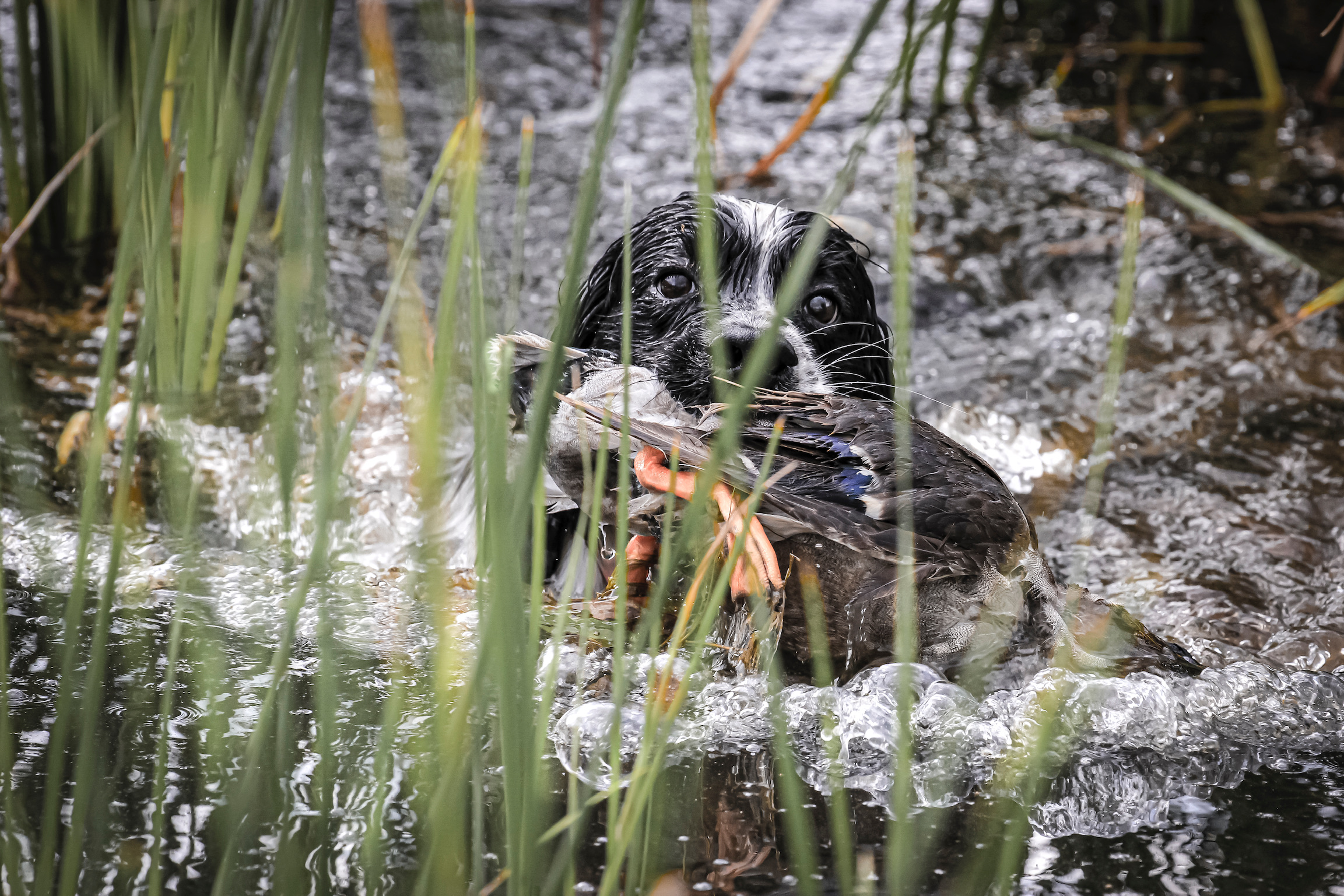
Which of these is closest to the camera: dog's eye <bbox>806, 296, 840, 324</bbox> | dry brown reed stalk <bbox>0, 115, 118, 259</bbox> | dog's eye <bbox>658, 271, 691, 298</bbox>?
dog's eye <bbox>658, 271, 691, 298</bbox>

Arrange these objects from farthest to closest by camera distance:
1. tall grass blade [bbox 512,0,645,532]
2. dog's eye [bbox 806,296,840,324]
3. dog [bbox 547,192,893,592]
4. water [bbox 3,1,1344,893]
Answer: dog's eye [bbox 806,296,840,324]
dog [bbox 547,192,893,592]
water [bbox 3,1,1344,893]
tall grass blade [bbox 512,0,645,532]

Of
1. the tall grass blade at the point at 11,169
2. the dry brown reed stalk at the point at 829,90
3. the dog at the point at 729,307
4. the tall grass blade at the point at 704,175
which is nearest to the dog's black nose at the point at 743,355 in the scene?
the dog at the point at 729,307

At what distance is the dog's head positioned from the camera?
6.69 feet

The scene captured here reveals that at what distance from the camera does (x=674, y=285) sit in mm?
2158

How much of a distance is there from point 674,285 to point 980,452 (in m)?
1.28

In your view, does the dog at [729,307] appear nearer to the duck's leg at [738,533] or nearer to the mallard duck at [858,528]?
the mallard duck at [858,528]

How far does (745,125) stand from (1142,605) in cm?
252

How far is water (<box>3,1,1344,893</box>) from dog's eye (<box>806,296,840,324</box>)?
64 centimetres

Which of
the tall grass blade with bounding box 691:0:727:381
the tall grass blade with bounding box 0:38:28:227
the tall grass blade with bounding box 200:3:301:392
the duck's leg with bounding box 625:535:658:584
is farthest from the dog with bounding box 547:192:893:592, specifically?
the tall grass blade with bounding box 0:38:28:227

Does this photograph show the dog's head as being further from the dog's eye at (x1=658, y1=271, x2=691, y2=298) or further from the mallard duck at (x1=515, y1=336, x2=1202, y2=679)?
the mallard duck at (x1=515, y1=336, x2=1202, y2=679)

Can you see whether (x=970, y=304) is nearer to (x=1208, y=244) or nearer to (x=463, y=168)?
(x=1208, y=244)

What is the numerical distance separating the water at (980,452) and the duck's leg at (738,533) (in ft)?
0.78

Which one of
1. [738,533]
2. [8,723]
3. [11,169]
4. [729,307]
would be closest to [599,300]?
[729,307]

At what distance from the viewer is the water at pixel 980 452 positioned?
4.80ft
